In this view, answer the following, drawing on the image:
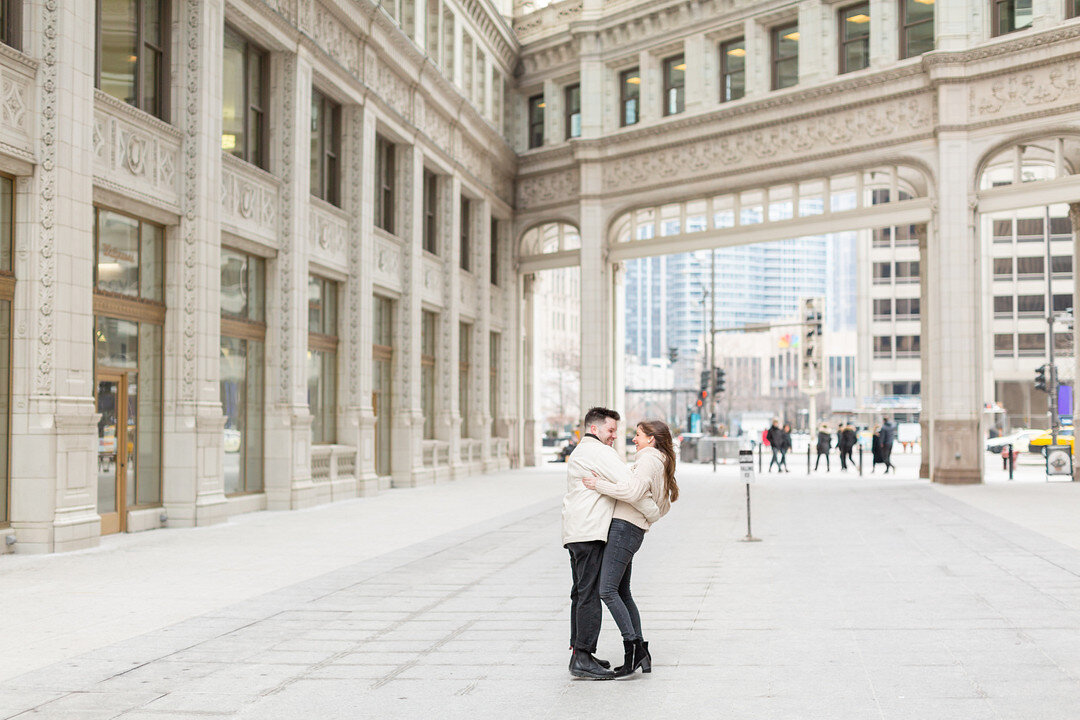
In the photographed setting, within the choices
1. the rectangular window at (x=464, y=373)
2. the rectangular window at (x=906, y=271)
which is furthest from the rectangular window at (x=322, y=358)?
the rectangular window at (x=906, y=271)

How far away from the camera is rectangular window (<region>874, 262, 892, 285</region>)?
9944 cm

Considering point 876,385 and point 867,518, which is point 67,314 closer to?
point 867,518

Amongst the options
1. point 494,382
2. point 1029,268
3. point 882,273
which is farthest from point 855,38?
point 882,273

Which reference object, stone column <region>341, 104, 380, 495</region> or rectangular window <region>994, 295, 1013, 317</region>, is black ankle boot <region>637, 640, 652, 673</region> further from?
rectangular window <region>994, 295, 1013, 317</region>

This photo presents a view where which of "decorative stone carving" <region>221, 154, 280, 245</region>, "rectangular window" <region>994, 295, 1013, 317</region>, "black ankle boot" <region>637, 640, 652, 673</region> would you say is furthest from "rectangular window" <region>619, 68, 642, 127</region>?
"rectangular window" <region>994, 295, 1013, 317</region>

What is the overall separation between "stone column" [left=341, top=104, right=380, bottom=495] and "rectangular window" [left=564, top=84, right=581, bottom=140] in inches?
533

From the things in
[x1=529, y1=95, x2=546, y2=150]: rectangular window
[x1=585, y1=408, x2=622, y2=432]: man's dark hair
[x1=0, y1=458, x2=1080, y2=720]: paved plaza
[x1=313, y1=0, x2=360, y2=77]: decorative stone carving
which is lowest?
[x1=0, y1=458, x2=1080, y2=720]: paved plaza

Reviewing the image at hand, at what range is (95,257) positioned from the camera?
1588 centimetres

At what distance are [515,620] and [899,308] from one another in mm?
96727

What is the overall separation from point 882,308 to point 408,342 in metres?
80.0

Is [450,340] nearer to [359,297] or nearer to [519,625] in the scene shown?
[359,297]

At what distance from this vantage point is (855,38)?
3131 centimetres

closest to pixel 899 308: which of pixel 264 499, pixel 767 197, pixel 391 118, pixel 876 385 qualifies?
pixel 876 385

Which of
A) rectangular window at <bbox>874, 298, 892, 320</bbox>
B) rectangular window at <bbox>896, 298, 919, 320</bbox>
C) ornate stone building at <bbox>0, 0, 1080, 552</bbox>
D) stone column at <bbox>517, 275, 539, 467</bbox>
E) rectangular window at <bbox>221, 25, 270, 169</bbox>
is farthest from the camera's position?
rectangular window at <bbox>874, 298, 892, 320</bbox>
